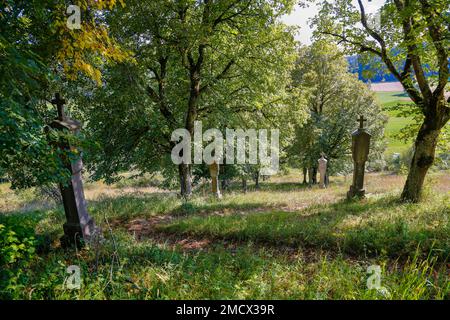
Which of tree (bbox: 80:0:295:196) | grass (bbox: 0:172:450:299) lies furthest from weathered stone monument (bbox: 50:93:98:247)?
tree (bbox: 80:0:295:196)

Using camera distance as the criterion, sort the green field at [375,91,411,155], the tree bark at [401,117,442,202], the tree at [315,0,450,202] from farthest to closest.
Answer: the green field at [375,91,411,155]
the tree bark at [401,117,442,202]
the tree at [315,0,450,202]

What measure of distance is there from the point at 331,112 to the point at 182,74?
1708 cm

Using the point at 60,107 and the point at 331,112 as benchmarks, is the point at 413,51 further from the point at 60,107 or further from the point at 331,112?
the point at 331,112

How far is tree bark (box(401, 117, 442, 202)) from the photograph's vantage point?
7566 millimetres

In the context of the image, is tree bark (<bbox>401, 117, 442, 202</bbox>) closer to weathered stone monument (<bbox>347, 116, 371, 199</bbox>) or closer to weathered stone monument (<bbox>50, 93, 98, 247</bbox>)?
weathered stone monument (<bbox>347, 116, 371, 199</bbox>)

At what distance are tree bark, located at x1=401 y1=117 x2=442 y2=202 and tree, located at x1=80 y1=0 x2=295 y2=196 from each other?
5.54 m

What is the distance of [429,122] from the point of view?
757 centimetres

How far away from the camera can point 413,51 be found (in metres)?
6.46

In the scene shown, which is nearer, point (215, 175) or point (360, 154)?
point (360, 154)

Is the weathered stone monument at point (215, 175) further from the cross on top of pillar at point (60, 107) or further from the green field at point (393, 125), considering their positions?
the cross on top of pillar at point (60, 107)

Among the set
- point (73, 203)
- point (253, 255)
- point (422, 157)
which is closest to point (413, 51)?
point (422, 157)

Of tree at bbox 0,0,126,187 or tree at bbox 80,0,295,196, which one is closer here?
tree at bbox 0,0,126,187
